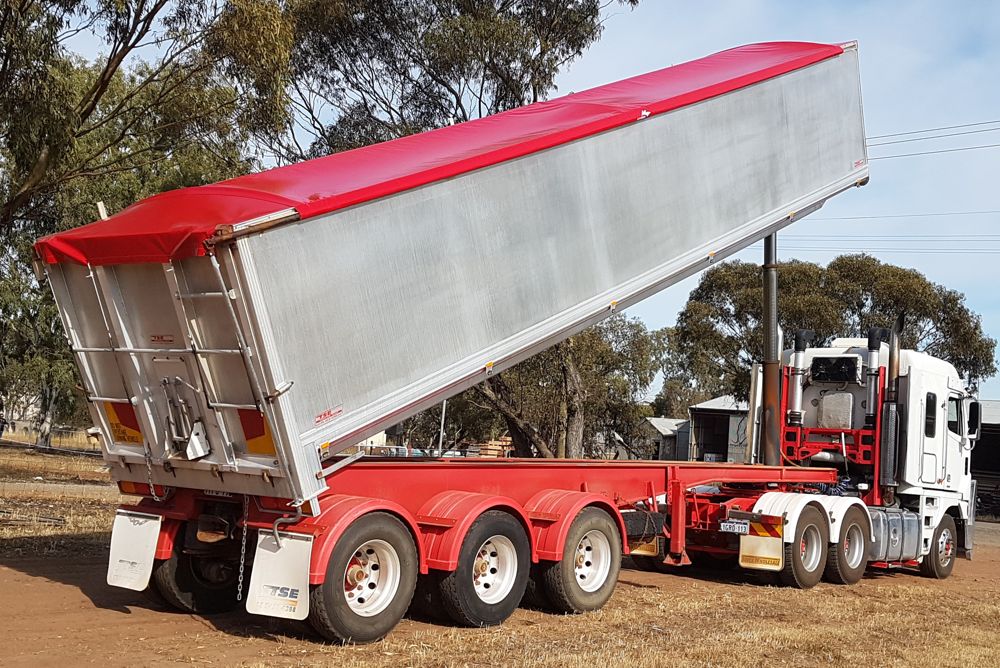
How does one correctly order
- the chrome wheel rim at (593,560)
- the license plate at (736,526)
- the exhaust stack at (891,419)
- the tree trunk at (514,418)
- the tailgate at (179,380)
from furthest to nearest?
the tree trunk at (514,418) < the exhaust stack at (891,419) < the license plate at (736,526) < the chrome wheel rim at (593,560) < the tailgate at (179,380)

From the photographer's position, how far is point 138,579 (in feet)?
27.8

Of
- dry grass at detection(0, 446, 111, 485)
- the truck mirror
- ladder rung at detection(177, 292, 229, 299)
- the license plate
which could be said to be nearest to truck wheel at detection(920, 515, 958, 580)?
the truck mirror

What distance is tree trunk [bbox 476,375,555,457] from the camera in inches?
1065

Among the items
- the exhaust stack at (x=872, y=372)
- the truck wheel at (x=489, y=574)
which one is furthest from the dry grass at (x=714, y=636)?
the exhaust stack at (x=872, y=372)

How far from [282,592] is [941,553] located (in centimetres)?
1091

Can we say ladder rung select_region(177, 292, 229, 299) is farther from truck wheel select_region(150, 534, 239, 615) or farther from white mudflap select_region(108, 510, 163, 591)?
truck wheel select_region(150, 534, 239, 615)

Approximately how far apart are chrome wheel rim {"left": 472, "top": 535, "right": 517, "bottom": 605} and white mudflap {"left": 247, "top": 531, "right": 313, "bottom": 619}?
177 cm

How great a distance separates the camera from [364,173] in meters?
8.29

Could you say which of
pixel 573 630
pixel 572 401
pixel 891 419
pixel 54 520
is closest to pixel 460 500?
pixel 573 630

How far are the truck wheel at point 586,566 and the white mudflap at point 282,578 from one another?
107 inches

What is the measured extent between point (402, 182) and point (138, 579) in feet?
12.6

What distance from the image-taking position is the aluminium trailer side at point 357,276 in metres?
7.39

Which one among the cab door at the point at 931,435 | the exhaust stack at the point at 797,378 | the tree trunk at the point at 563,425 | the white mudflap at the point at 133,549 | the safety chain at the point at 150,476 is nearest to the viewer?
the safety chain at the point at 150,476

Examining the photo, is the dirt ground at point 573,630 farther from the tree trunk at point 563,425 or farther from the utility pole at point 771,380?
the tree trunk at point 563,425
